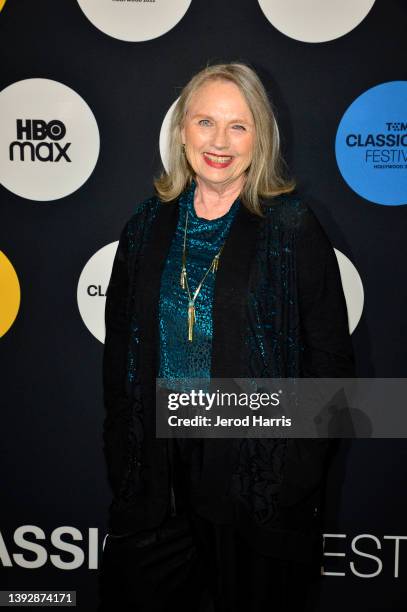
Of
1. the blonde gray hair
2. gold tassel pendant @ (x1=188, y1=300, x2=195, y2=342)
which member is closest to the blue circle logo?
the blonde gray hair

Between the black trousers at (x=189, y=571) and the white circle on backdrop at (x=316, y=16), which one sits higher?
the white circle on backdrop at (x=316, y=16)

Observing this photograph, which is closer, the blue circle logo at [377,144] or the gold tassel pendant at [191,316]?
the gold tassel pendant at [191,316]

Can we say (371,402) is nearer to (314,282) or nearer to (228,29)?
(314,282)

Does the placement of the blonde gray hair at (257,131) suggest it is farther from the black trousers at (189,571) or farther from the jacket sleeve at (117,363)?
the black trousers at (189,571)

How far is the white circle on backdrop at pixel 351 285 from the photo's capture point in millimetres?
2217

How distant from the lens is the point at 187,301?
5.40ft

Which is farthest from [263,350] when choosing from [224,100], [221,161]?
[224,100]

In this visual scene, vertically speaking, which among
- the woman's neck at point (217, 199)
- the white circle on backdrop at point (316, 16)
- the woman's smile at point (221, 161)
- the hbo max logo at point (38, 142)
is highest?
the white circle on backdrop at point (316, 16)

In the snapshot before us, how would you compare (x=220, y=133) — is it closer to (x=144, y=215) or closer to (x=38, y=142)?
(x=144, y=215)

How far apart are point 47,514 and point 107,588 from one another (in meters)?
0.63

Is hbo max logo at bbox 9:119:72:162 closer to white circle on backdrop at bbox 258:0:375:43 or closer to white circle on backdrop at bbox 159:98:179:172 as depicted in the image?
white circle on backdrop at bbox 159:98:179:172

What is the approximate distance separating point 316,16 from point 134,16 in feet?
1.82

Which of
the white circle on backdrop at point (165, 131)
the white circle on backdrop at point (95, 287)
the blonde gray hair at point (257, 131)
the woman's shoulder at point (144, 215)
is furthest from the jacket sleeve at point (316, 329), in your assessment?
the white circle on backdrop at point (95, 287)

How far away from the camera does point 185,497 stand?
1.76 m
